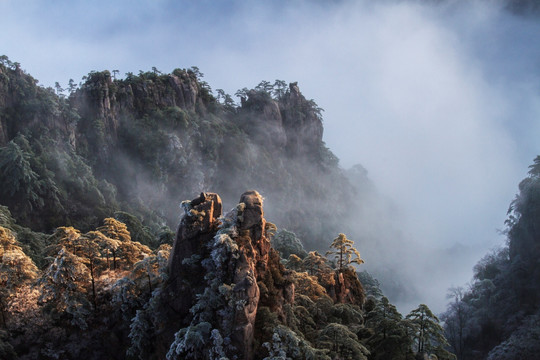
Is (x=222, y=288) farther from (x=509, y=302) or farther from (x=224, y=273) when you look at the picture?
(x=509, y=302)

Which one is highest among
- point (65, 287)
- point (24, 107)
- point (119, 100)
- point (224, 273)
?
point (119, 100)

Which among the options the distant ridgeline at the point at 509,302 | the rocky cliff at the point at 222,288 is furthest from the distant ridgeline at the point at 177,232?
the distant ridgeline at the point at 509,302

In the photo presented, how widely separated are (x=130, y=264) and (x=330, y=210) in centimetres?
9111

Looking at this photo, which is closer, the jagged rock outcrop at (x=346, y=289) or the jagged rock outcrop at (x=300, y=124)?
the jagged rock outcrop at (x=346, y=289)

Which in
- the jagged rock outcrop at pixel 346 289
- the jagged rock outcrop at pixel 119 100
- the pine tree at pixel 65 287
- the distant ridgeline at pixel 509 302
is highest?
the jagged rock outcrop at pixel 119 100

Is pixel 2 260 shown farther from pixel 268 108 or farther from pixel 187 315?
pixel 268 108

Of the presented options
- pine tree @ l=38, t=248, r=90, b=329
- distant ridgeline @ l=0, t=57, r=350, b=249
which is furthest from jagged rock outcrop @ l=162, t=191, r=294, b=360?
distant ridgeline @ l=0, t=57, r=350, b=249

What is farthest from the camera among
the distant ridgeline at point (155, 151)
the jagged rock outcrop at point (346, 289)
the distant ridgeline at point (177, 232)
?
the distant ridgeline at point (155, 151)


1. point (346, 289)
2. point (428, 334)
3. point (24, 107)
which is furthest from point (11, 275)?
point (24, 107)

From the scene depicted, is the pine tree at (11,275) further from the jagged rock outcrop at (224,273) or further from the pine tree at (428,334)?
the pine tree at (428,334)

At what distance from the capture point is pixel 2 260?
1037 inches

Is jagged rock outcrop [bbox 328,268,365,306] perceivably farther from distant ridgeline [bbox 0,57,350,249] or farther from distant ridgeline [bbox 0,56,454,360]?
distant ridgeline [bbox 0,57,350,249]

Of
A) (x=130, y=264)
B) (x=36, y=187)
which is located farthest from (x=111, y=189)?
(x=130, y=264)

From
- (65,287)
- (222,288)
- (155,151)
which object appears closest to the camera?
(222,288)
